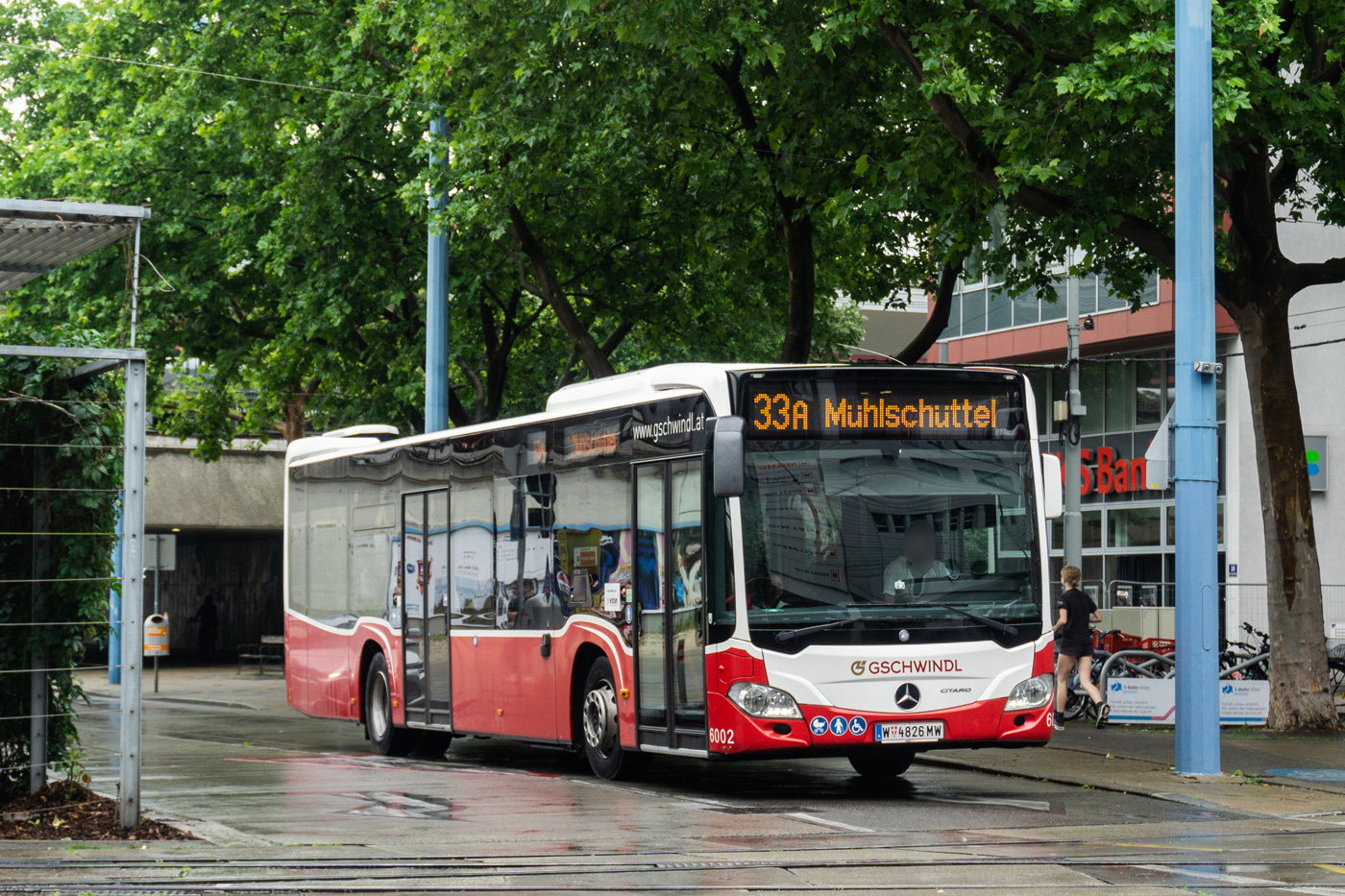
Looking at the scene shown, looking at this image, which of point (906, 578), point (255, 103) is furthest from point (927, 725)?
point (255, 103)

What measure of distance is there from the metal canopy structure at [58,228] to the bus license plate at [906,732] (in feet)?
19.1

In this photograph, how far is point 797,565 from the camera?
472 inches

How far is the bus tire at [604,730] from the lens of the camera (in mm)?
13570

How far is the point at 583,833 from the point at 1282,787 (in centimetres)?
609

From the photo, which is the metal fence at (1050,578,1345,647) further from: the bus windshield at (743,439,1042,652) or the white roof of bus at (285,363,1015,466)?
the bus windshield at (743,439,1042,652)

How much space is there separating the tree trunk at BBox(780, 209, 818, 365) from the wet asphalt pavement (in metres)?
5.51

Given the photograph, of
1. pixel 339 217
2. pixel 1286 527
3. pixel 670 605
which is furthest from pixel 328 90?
pixel 670 605

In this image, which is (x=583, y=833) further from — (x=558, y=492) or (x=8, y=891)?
(x=558, y=492)

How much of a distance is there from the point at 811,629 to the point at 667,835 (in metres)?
2.20

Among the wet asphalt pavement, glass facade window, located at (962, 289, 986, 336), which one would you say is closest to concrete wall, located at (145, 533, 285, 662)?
glass facade window, located at (962, 289, 986, 336)

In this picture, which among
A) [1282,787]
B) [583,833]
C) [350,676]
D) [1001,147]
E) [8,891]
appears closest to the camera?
[8,891]

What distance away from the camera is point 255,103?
974 inches

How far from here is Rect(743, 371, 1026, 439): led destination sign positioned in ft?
Result: 40.1

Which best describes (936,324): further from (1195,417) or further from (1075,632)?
(1195,417)
